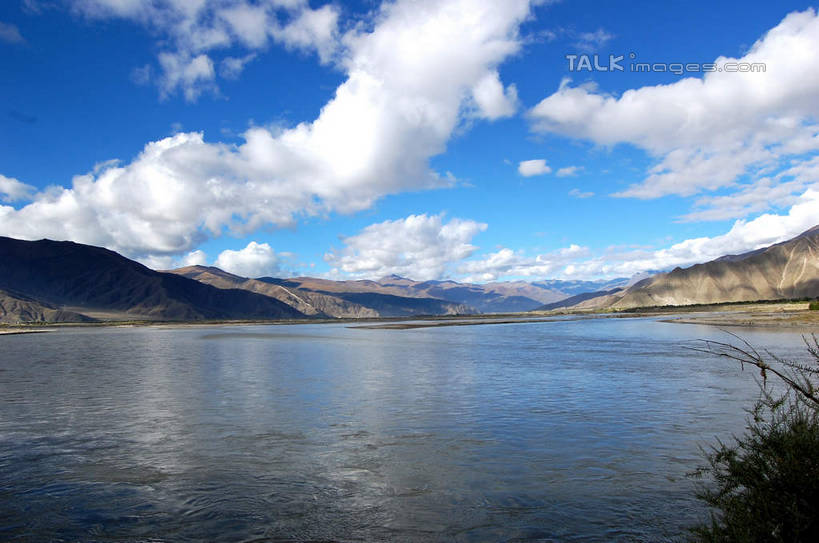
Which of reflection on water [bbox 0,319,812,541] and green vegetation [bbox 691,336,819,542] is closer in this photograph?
green vegetation [bbox 691,336,819,542]

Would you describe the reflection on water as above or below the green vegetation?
below

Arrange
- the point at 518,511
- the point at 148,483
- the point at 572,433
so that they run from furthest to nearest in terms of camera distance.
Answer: the point at 572,433 → the point at 148,483 → the point at 518,511

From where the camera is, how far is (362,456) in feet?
51.1

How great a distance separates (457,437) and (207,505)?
8562 mm

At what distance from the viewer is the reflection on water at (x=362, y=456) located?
10.6 m

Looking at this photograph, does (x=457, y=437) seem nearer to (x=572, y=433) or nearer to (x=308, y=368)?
(x=572, y=433)

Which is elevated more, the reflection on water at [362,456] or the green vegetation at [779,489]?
the green vegetation at [779,489]

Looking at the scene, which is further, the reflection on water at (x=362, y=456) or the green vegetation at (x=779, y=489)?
the reflection on water at (x=362, y=456)

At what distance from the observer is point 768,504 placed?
7285 mm

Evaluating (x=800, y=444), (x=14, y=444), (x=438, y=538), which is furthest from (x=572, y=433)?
(x=14, y=444)

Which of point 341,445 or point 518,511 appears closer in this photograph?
point 518,511

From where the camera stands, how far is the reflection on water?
1062 centimetres

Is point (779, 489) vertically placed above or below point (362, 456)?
above

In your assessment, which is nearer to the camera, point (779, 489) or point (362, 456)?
point (779, 489)
